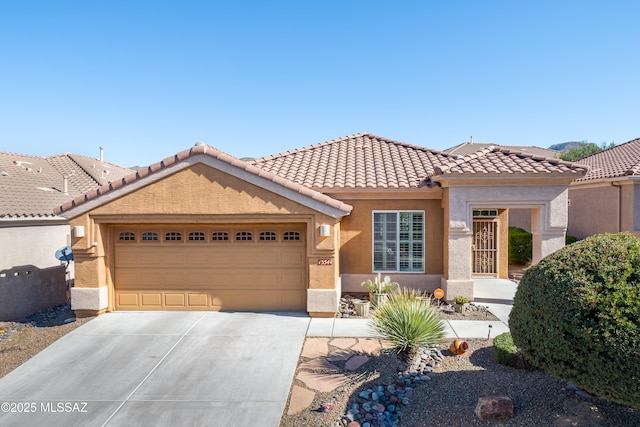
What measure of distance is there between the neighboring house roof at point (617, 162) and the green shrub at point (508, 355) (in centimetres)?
1067

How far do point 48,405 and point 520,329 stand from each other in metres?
7.59

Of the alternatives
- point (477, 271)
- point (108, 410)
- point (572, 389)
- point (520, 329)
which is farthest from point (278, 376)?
point (477, 271)

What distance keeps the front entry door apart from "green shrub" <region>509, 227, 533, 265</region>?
572 cm

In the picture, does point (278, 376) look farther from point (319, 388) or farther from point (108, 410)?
point (108, 410)

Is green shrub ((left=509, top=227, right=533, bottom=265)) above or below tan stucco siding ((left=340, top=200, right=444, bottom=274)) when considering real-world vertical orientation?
below

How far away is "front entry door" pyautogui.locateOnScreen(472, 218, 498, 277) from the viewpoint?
15227 mm

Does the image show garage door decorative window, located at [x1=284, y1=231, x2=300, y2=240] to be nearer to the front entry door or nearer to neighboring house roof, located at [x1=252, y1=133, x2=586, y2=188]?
neighboring house roof, located at [x1=252, y1=133, x2=586, y2=188]

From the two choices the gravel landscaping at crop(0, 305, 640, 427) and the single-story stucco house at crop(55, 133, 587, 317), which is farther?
the single-story stucco house at crop(55, 133, 587, 317)

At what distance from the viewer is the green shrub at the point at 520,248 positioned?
19938mm

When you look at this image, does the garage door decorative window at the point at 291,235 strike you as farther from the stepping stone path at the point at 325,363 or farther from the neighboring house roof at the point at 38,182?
the neighboring house roof at the point at 38,182

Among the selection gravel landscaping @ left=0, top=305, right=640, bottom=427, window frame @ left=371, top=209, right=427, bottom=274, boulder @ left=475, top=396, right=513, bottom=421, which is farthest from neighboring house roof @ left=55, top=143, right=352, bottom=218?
boulder @ left=475, top=396, right=513, bottom=421

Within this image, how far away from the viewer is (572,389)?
5.80m

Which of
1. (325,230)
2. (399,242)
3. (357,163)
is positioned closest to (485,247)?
(399,242)

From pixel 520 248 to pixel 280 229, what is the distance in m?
14.7
